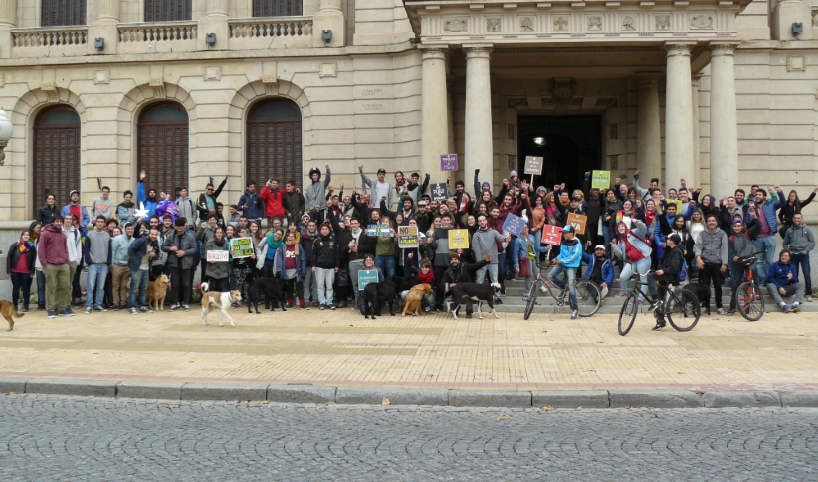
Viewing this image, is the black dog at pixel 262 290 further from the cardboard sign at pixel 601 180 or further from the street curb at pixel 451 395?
the cardboard sign at pixel 601 180

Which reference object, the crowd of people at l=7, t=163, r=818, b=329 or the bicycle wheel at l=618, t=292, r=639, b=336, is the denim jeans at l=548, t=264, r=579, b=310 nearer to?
the crowd of people at l=7, t=163, r=818, b=329

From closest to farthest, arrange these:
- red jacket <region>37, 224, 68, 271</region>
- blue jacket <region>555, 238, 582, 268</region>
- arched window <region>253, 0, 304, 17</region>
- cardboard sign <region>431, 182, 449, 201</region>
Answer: blue jacket <region>555, 238, 582, 268</region> → red jacket <region>37, 224, 68, 271</region> → cardboard sign <region>431, 182, 449, 201</region> → arched window <region>253, 0, 304, 17</region>

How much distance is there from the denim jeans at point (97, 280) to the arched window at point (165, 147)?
31.2 ft

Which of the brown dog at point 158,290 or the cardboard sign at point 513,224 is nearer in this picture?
the cardboard sign at point 513,224

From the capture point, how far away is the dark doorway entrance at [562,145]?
2833 cm

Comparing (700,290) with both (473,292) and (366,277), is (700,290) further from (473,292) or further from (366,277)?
(366,277)

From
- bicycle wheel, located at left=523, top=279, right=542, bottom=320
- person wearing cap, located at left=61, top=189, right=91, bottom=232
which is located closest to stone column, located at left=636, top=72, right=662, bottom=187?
bicycle wheel, located at left=523, top=279, right=542, bottom=320

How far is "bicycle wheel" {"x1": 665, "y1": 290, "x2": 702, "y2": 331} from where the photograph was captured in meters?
12.6

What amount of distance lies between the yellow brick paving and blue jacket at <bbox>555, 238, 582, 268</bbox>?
119cm

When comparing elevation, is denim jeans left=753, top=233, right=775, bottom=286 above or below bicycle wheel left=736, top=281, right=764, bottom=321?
above

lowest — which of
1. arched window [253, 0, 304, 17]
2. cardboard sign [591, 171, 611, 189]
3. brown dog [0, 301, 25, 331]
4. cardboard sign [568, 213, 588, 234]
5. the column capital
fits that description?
brown dog [0, 301, 25, 331]

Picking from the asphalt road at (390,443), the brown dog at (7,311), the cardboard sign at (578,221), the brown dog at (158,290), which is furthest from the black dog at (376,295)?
the brown dog at (7,311)

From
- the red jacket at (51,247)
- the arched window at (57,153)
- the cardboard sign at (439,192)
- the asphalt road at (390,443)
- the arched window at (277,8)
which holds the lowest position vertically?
the asphalt road at (390,443)

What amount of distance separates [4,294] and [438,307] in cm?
1123
